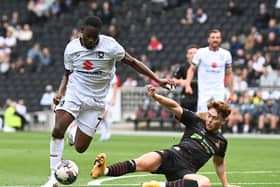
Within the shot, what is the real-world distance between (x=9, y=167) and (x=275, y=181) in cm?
489

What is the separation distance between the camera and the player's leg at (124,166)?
9961 millimetres

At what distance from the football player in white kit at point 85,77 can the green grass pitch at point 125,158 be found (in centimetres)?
95

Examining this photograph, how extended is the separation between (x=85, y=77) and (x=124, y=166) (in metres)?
2.27

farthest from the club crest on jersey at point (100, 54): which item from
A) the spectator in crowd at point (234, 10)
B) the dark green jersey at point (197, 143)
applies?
the spectator in crowd at point (234, 10)

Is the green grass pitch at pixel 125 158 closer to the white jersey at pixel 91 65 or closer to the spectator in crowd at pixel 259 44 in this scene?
the white jersey at pixel 91 65

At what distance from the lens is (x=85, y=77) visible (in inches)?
472

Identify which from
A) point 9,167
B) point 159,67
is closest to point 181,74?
point 9,167

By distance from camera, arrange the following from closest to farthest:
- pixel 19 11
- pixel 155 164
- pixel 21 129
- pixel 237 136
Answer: pixel 155 164
pixel 237 136
pixel 21 129
pixel 19 11

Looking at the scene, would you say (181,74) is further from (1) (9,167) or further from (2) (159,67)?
(2) (159,67)

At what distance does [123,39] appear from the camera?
34.5 m

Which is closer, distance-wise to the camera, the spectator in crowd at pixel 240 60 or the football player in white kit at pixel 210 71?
the football player in white kit at pixel 210 71

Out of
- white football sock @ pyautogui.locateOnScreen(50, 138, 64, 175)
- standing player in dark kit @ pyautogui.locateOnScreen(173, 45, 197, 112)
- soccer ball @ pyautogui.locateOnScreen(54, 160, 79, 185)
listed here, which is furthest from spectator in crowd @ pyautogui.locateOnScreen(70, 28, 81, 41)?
soccer ball @ pyautogui.locateOnScreen(54, 160, 79, 185)

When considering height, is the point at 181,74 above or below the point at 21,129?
above

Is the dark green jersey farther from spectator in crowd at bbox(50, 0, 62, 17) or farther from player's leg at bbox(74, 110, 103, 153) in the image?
spectator in crowd at bbox(50, 0, 62, 17)
